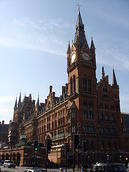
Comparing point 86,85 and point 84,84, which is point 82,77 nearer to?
point 84,84

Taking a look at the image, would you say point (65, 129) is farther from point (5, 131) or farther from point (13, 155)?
point (5, 131)

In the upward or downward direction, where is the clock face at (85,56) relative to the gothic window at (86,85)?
upward

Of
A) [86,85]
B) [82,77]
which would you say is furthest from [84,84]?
[82,77]

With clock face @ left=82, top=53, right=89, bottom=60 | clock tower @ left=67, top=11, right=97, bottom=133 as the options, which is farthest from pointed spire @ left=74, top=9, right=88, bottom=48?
clock face @ left=82, top=53, right=89, bottom=60

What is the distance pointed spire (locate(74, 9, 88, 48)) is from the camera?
85181 millimetres

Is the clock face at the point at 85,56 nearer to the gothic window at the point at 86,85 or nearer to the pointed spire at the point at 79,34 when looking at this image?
the pointed spire at the point at 79,34

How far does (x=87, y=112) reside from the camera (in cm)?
7706

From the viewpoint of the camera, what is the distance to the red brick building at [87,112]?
74.4 meters

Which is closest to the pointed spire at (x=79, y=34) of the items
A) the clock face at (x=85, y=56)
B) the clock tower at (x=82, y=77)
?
the clock tower at (x=82, y=77)

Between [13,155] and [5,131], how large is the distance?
84.4 meters

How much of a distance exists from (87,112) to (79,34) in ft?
94.2

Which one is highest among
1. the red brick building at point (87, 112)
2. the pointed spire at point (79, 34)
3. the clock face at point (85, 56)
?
the pointed spire at point (79, 34)

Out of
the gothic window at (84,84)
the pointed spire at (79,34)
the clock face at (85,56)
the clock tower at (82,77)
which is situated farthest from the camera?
the pointed spire at (79,34)

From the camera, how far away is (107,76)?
283ft
